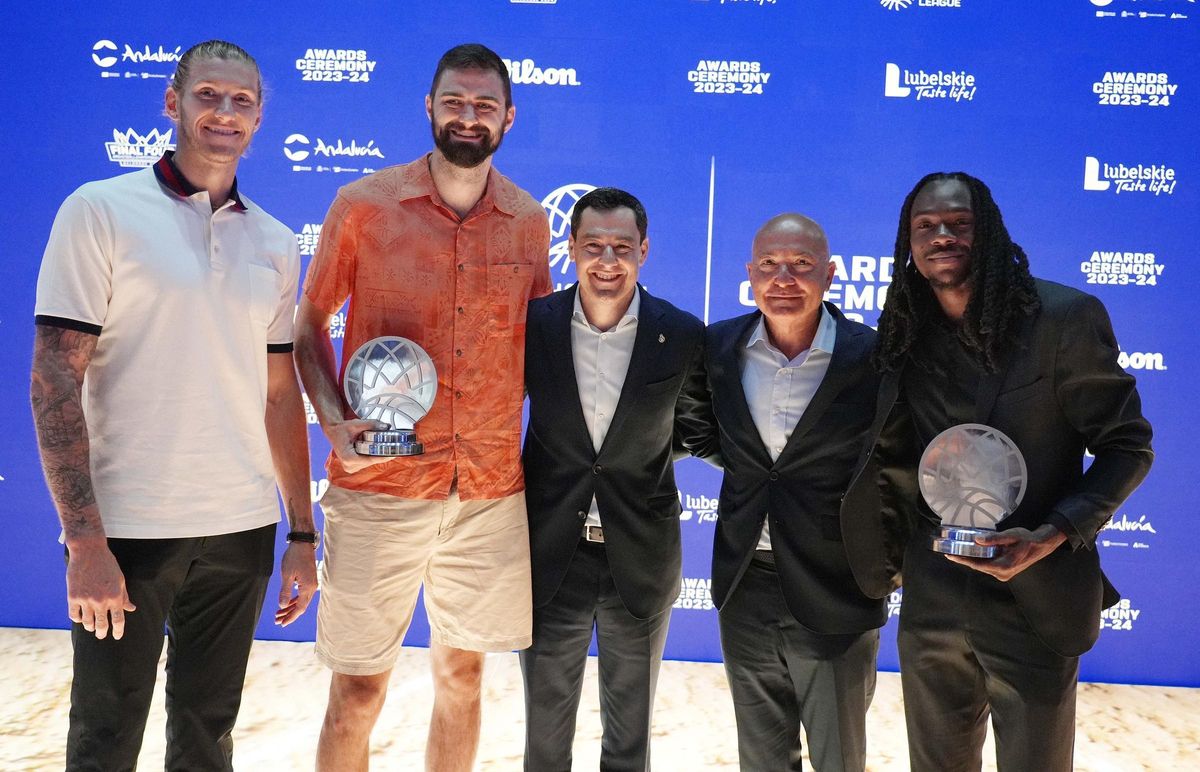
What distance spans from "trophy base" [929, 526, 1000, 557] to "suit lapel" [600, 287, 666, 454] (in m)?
1.03

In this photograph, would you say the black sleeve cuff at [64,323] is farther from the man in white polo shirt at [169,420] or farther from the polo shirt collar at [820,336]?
the polo shirt collar at [820,336]

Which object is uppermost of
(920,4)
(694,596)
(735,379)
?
(920,4)

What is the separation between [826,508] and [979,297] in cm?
74

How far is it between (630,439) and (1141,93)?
3896 millimetres

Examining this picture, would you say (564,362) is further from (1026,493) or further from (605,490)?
(1026,493)

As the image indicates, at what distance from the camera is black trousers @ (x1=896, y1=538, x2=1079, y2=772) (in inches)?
92.0

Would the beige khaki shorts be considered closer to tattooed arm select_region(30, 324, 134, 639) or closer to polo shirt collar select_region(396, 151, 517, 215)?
tattooed arm select_region(30, 324, 134, 639)

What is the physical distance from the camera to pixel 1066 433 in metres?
2.38

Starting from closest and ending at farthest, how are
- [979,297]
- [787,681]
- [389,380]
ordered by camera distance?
[979,297]
[389,380]
[787,681]

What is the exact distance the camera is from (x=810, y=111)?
5051 mm

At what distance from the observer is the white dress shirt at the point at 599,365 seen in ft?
9.57

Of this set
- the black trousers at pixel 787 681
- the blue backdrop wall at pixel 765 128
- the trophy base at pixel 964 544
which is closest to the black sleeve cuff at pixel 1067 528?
the trophy base at pixel 964 544

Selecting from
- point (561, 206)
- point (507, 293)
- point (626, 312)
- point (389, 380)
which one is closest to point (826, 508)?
point (626, 312)

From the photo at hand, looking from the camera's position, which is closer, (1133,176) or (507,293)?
(507,293)
